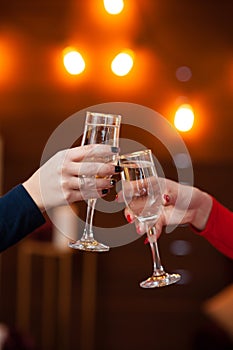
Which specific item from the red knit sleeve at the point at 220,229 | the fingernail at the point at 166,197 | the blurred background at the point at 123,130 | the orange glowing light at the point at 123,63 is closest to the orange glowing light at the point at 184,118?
the blurred background at the point at 123,130

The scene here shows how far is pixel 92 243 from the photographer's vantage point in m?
1.41

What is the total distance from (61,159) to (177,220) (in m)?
0.40

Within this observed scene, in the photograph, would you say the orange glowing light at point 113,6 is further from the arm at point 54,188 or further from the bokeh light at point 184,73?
the arm at point 54,188

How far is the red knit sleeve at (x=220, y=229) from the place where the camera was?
5.52ft

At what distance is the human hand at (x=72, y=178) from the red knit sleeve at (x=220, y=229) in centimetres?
37

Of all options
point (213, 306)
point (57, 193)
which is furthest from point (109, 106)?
point (57, 193)

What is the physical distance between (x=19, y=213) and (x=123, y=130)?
3.29 m

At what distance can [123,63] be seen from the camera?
14.7ft

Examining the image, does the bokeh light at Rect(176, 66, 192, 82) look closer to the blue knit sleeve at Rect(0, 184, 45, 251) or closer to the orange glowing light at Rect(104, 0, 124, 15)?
the orange glowing light at Rect(104, 0, 124, 15)

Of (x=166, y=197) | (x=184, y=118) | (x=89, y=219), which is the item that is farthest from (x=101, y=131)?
(x=184, y=118)

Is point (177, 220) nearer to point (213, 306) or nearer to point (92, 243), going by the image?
point (92, 243)

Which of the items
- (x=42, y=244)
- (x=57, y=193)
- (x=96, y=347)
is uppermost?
(x=57, y=193)

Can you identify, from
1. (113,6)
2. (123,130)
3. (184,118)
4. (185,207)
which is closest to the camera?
(185,207)

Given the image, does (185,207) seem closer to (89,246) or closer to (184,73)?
(89,246)
